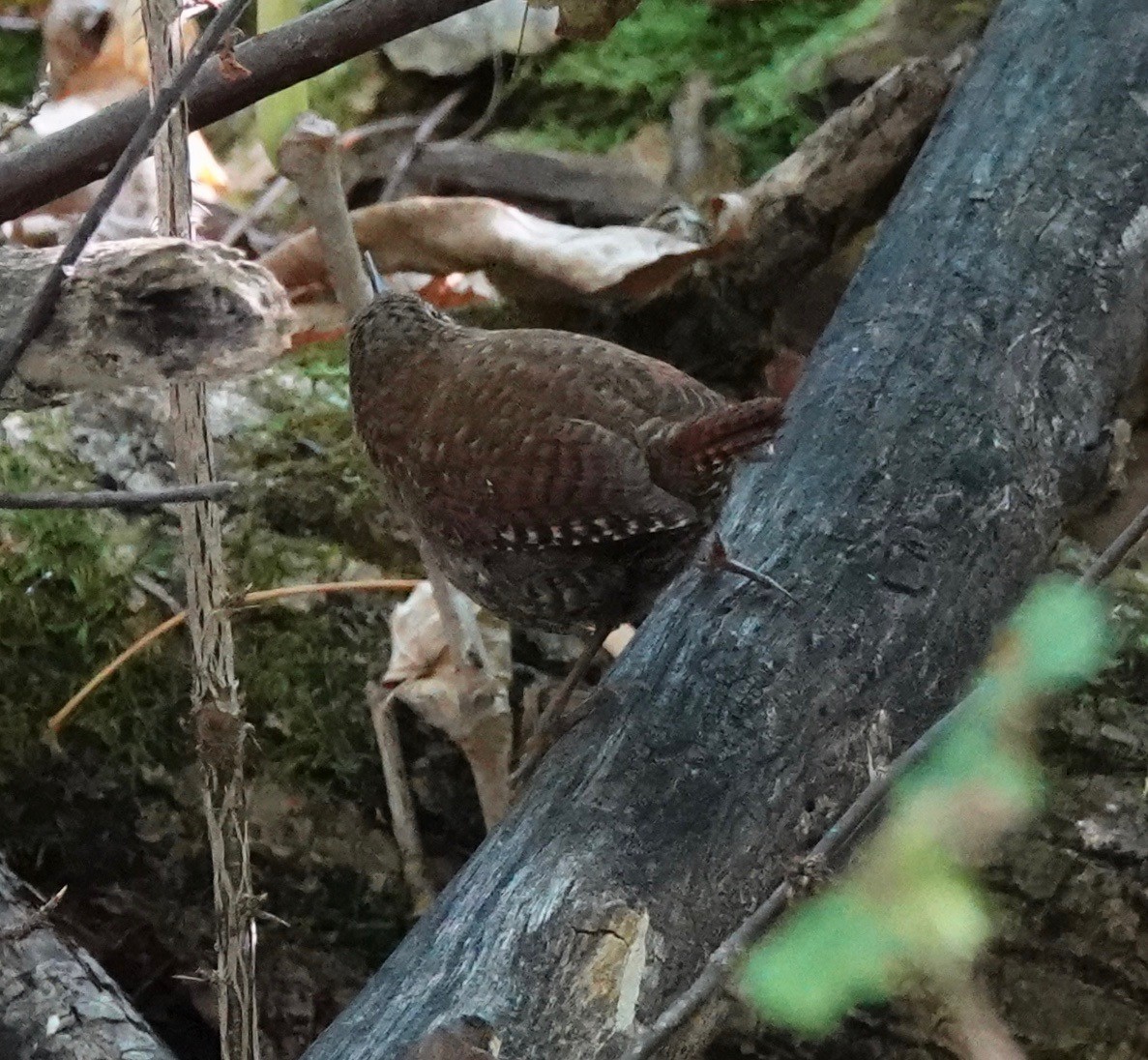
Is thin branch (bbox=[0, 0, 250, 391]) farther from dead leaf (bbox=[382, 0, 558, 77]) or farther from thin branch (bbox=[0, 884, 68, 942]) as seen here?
dead leaf (bbox=[382, 0, 558, 77])

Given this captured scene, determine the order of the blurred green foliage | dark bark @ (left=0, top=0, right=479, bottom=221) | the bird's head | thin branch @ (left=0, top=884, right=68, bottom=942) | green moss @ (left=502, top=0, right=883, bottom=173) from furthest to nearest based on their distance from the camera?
1. green moss @ (left=502, top=0, right=883, bottom=173)
2. the bird's head
3. thin branch @ (left=0, top=884, right=68, bottom=942)
4. dark bark @ (left=0, top=0, right=479, bottom=221)
5. the blurred green foliage

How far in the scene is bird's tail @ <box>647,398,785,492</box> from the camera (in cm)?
126

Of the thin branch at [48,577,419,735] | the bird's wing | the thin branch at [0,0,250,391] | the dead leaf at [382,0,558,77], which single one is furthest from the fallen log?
the dead leaf at [382,0,558,77]

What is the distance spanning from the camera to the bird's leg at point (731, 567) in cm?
137

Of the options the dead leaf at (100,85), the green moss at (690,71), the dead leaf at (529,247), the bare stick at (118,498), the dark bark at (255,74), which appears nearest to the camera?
the bare stick at (118,498)

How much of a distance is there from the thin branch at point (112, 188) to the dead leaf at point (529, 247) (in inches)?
49.1

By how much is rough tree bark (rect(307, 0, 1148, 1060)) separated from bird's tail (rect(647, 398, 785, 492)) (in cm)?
13

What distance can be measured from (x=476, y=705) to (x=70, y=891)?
2.56ft

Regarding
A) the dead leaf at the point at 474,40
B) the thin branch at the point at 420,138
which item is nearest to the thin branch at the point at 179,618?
the thin branch at the point at 420,138

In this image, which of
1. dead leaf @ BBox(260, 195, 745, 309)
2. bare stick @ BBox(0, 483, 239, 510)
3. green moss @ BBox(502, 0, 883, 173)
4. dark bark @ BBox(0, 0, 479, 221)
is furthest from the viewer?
green moss @ BBox(502, 0, 883, 173)

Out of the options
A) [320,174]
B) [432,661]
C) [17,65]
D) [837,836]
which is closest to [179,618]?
[432,661]

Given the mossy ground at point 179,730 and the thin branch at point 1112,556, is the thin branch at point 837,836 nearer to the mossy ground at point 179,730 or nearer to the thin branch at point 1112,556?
the thin branch at point 1112,556

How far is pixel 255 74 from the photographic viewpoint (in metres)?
1.28

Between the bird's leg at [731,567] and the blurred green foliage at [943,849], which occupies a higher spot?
the blurred green foliage at [943,849]
